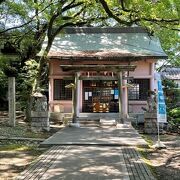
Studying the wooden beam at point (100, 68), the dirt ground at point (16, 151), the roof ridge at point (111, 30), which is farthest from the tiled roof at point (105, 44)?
the dirt ground at point (16, 151)

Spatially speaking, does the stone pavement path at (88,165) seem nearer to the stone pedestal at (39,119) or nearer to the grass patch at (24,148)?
the grass patch at (24,148)

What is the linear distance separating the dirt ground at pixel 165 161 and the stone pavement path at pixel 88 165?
386 millimetres

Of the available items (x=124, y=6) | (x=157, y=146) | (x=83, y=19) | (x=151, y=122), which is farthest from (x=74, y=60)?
(x=157, y=146)

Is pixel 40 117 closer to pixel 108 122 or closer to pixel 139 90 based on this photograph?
pixel 108 122

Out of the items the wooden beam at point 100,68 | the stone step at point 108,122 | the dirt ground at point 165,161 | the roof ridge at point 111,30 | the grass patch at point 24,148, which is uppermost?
the roof ridge at point 111,30

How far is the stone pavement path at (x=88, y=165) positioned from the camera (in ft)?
28.2

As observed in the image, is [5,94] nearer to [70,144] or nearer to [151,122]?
[151,122]

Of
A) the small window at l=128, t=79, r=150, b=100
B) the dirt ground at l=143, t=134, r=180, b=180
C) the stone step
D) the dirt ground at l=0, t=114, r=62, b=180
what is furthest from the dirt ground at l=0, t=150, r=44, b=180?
the small window at l=128, t=79, r=150, b=100

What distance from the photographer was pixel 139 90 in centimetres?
2564

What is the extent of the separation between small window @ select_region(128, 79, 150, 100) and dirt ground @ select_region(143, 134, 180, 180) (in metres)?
10.5

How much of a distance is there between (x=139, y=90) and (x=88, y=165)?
16206 mm

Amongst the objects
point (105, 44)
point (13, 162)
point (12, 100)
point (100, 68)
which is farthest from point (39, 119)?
point (105, 44)

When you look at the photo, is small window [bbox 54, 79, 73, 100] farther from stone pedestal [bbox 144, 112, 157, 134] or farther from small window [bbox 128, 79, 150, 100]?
stone pedestal [bbox 144, 112, 157, 134]

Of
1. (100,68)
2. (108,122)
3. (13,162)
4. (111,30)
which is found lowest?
(13,162)
